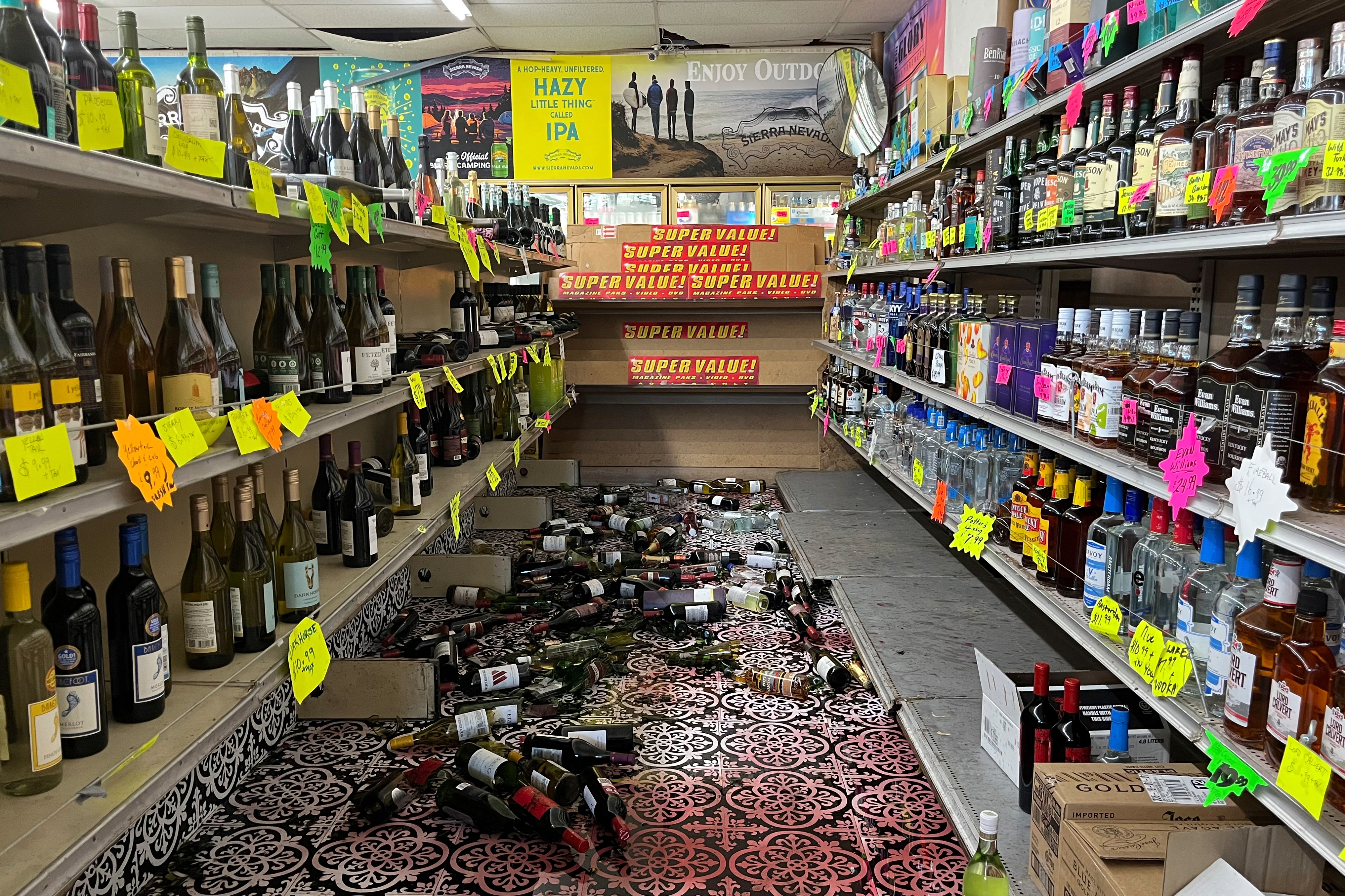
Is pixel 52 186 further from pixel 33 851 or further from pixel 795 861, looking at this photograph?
pixel 795 861

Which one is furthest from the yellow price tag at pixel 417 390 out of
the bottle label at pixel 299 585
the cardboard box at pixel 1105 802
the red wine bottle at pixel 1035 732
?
the cardboard box at pixel 1105 802

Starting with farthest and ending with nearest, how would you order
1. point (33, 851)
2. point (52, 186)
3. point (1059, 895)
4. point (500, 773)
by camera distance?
point (500, 773) < point (1059, 895) < point (52, 186) < point (33, 851)

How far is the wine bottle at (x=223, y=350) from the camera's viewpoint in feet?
7.22

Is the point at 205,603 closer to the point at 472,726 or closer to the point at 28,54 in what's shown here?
the point at 28,54

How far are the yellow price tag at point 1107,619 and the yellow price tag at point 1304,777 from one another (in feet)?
1.83

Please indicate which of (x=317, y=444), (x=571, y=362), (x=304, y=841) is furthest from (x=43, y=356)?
(x=571, y=362)

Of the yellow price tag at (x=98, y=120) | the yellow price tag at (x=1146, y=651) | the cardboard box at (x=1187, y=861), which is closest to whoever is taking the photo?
the yellow price tag at (x=98, y=120)

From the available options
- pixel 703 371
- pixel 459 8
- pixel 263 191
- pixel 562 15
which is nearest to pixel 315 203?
pixel 263 191

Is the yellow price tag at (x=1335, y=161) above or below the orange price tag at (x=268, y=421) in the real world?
above

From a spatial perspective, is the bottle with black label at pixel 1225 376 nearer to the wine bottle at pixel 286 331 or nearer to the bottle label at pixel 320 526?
the wine bottle at pixel 286 331

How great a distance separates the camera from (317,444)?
3.35 metres

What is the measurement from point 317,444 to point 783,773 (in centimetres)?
195

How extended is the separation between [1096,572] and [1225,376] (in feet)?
1.90

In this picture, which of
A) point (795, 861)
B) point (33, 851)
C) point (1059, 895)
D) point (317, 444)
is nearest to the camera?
point (33, 851)
